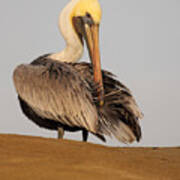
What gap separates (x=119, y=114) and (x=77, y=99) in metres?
0.84

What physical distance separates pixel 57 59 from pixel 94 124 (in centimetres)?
230

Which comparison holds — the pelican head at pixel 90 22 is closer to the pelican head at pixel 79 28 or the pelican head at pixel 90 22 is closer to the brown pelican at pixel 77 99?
the pelican head at pixel 79 28

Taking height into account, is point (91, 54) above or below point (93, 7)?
below

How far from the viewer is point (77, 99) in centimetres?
912

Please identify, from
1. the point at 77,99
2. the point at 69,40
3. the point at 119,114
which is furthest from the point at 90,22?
the point at 119,114

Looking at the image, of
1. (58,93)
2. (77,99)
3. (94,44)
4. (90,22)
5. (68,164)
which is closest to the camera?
(68,164)

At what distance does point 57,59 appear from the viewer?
35.0 ft

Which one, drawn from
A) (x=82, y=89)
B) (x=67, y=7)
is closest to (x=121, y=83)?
(x=82, y=89)

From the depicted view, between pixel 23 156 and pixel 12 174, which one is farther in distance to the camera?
pixel 23 156

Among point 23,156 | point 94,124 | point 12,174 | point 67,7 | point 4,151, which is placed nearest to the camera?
point 12,174

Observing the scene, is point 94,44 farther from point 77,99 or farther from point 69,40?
point 77,99

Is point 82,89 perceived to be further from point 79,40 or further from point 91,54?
point 79,40

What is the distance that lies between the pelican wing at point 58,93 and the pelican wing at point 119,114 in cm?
23

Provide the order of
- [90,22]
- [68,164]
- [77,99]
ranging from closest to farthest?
1. [68,164]
2. [77,99]
3. [90,22]
